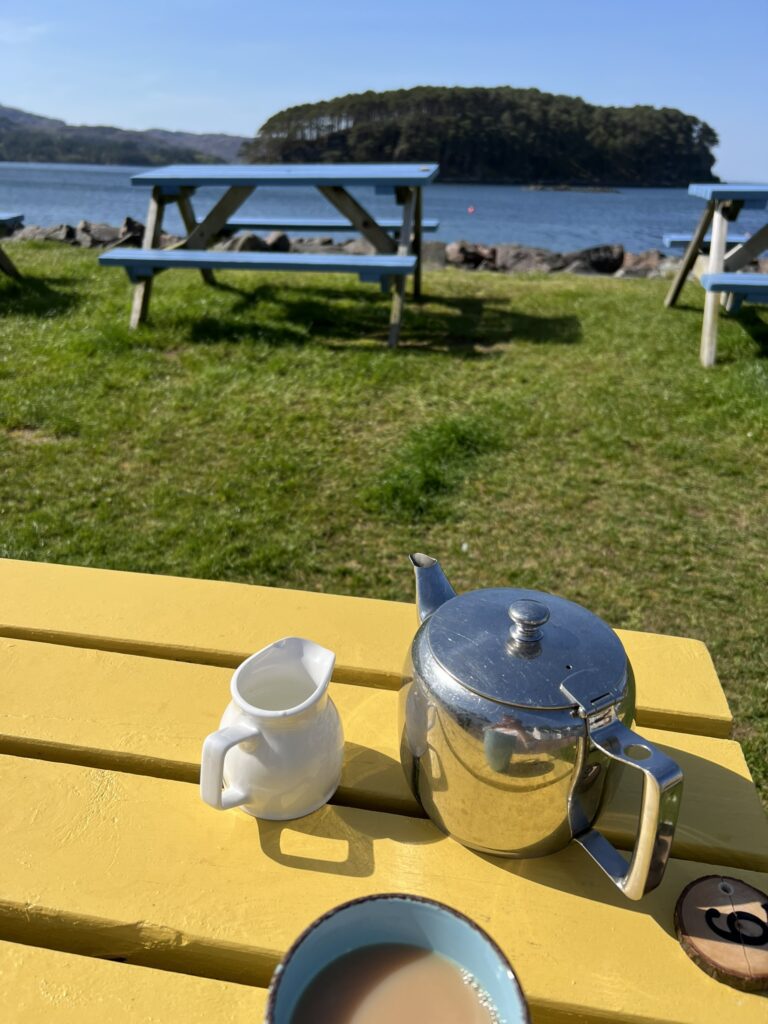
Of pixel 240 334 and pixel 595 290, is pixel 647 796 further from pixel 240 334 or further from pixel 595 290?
pixel 595 290

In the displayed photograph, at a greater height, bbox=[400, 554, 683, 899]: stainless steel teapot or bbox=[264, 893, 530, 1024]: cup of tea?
bbox=[400, 554, 683, 899]: stainless steel teapot

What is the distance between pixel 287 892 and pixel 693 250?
20.3 feet

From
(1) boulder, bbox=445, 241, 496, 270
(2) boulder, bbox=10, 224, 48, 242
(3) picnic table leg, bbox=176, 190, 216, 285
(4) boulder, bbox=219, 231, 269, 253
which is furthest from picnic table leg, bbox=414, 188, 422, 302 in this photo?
(2) boulder, bbox=10, 224, 48, 242

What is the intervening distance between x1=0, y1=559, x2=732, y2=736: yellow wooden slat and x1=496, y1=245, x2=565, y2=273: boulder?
9963mm

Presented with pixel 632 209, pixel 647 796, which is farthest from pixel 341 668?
pixel 632 209

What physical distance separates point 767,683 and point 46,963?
2.38m

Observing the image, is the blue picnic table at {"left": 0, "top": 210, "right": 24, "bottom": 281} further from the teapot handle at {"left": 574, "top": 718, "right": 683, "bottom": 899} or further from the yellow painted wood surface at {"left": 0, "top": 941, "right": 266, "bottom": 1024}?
the teapot handle at {"left": 574, "top": 718, "right": 683, "bottom": 899}

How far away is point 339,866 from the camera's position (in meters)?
0.86

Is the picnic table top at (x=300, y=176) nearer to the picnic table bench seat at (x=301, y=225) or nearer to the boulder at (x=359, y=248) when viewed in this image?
the picnic table bench seat at (x=301, y=225)

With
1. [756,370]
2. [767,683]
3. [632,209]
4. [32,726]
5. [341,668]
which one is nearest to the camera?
[32,726]

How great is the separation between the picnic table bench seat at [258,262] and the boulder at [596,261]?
21.7 ft

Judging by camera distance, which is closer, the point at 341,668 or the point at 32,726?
the point at 32,726

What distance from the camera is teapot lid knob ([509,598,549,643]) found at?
81cm

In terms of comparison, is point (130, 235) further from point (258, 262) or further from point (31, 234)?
point (258, 262)
